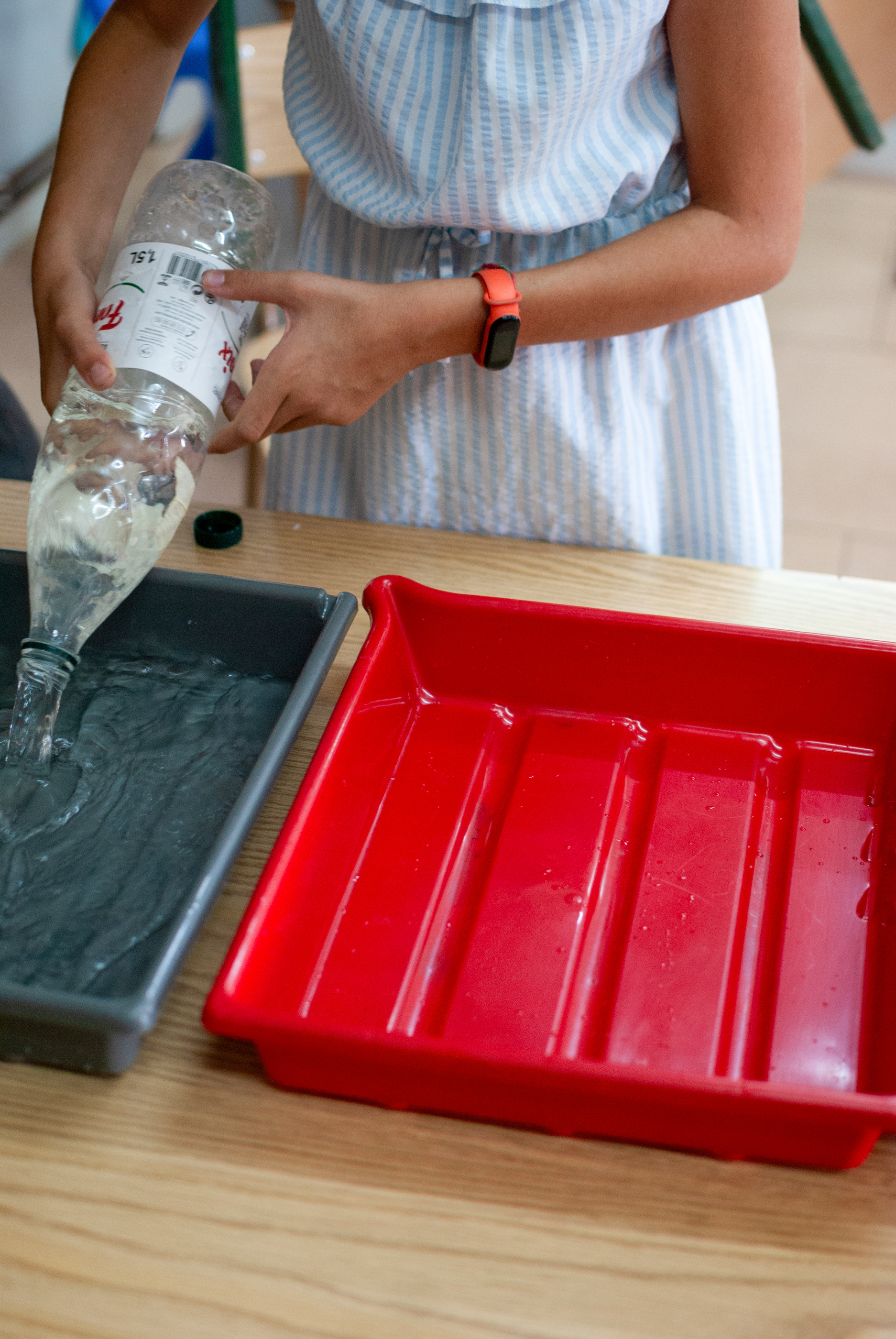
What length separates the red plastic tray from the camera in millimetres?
539

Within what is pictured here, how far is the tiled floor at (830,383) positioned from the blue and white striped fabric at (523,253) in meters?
1.38

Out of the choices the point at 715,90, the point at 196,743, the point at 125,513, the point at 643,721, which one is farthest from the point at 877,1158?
the point at 715,90

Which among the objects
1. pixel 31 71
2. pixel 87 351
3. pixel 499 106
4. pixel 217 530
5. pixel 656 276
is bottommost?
pixel 217 530

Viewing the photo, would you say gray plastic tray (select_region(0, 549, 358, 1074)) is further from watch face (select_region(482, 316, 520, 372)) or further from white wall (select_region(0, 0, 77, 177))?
white wall (select_region(0, 0, 77, 177))

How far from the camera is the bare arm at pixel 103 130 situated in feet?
3.01

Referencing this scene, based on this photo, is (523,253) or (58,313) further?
(523,253)

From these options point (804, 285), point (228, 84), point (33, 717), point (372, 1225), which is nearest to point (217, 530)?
point (33, 717)

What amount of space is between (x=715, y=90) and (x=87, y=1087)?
0.78m

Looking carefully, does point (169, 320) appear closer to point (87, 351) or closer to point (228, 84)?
point (87, 351)

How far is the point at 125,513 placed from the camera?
2.62ft

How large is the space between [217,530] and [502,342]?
303 mm

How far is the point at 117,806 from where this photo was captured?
0.72 metres

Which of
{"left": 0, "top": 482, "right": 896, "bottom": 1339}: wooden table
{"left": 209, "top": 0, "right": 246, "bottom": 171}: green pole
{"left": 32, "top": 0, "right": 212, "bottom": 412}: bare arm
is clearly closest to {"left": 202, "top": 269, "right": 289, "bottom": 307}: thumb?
{"left": 32, "top": 0, "right": 212, "bottom": 412}: bare arm

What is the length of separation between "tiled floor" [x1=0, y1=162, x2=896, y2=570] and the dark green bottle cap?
154 cm
